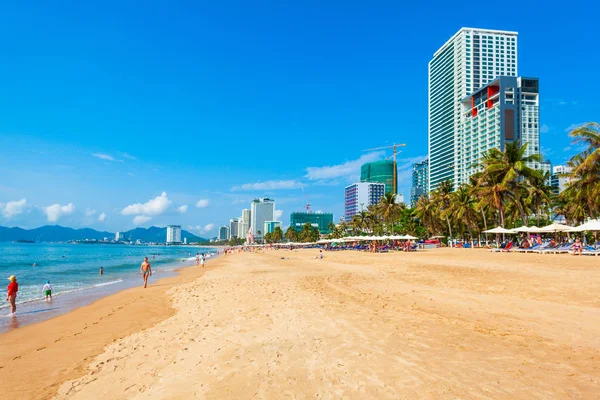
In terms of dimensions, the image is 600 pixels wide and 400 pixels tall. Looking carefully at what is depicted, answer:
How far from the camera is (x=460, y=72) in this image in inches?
5463

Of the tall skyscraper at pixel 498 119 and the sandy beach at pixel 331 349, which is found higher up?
the tall skyscraper at pixel 498 119

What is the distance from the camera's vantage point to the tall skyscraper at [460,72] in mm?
136875

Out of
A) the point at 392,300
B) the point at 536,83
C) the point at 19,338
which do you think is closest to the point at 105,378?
the point at 19,338

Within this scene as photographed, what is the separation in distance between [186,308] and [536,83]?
456ft

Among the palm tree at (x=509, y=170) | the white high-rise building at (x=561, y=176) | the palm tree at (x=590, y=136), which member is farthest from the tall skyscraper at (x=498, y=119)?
the palm tree at (x=590, y=136)

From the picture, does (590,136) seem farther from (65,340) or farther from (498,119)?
(498,119)

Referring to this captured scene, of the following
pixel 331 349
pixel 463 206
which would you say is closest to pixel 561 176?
pixel 463 206

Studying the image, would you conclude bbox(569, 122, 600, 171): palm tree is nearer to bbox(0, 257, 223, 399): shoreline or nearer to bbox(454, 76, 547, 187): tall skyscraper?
bbox(0, 257, 223, 399): shoreline

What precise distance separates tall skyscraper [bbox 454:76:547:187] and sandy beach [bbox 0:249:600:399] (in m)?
109

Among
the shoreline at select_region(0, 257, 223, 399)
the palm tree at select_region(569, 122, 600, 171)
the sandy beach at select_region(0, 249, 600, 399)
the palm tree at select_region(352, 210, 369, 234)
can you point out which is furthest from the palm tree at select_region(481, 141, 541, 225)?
the palm tree at select_region(352, 210, 369, 234)

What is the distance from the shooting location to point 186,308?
10953 millimetres

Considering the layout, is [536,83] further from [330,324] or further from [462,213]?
[330,324]

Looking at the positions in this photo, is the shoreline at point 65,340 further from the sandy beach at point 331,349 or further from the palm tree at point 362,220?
the palm tree at point 362,220

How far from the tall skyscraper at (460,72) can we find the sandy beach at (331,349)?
135 meters
